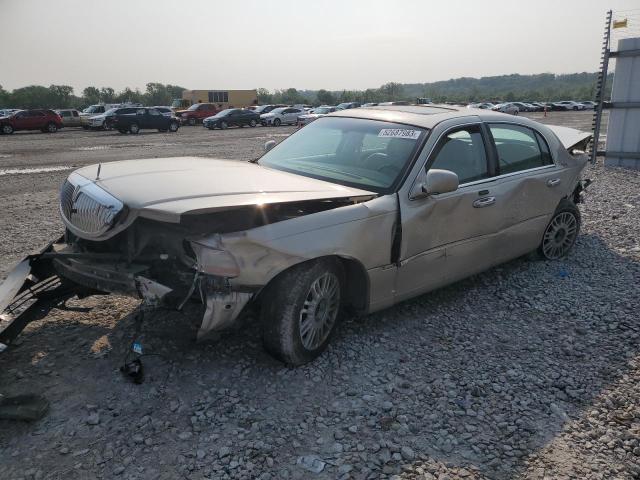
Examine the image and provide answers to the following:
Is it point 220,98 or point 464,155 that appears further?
point 220,98

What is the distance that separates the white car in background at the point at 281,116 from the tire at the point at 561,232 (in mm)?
32824

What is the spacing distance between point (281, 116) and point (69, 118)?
13.8 meters

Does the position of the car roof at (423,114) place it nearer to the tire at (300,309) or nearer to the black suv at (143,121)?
the tire at (300,309)

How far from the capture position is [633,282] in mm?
5117

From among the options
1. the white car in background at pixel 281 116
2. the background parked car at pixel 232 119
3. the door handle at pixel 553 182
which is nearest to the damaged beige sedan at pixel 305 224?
the door handle at pixel 553 182

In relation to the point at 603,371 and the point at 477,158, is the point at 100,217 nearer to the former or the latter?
the point at 477,158

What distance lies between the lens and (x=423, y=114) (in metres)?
4.51

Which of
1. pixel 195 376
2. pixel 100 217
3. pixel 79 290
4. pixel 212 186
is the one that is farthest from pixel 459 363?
pixel 79 290

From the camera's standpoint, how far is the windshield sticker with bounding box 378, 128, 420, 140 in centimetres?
414

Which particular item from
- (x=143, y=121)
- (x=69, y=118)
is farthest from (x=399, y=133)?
(x=69, y=118)

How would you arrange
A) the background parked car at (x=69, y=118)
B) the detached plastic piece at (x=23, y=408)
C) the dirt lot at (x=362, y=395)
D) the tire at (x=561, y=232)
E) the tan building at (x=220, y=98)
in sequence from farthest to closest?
1. the tan building at (x=220, y=98)
2. the background parked car at (x=69, y=118)
3. the tire at (x=561, y=232)
4. the detached plastic piece at (x=23, y=408)
5. the dirt lot at (x=362, y=395)

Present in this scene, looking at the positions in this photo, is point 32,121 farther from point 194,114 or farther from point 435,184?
point 435,184

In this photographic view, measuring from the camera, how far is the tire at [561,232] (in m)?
5.50

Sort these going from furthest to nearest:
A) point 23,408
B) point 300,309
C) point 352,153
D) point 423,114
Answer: point 423,114
point 352,153
point 300,309
point 23,408
